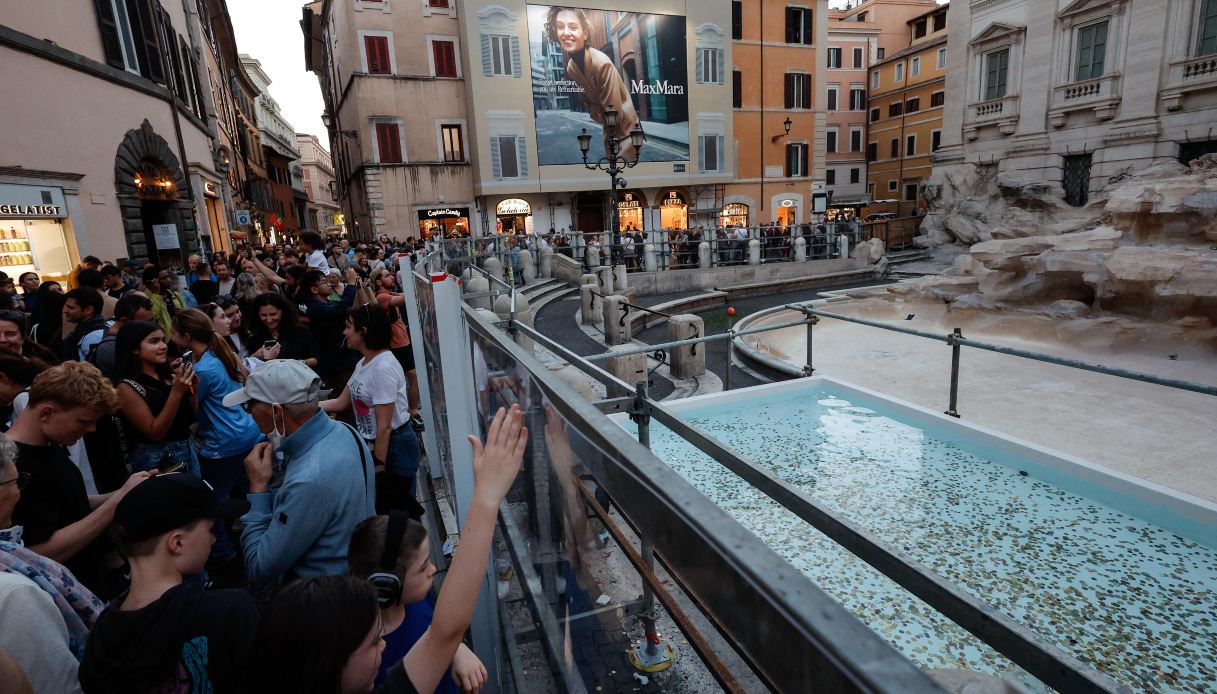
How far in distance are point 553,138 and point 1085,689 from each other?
97.5ft

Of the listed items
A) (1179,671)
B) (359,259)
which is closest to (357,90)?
(359,259)

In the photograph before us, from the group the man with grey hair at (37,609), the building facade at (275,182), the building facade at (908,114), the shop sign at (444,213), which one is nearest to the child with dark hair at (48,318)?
the man with grey hair at (37,609)

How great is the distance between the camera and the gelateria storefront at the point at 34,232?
986 cm

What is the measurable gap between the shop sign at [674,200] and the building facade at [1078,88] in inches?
499

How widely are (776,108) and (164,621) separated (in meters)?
36.5

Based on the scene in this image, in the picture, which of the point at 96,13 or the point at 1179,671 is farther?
the point at 96,13

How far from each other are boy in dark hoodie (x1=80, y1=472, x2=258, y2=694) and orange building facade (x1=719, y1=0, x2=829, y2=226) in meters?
33.1

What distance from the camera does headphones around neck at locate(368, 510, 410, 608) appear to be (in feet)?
6.12

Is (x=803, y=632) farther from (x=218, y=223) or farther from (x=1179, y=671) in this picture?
(x=218, y=223)

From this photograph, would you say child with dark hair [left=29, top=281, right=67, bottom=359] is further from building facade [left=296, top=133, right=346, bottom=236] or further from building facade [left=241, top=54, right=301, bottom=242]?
building facade [left=296, top=133, right=346, bottom=236]

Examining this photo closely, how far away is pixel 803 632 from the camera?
22.4 inches

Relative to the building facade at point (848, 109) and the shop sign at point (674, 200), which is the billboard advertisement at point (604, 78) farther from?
the building facade at point (848, 109)

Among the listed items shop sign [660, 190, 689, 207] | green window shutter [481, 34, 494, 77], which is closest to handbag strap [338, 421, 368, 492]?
green window shutter [481, 34, 494, 77]

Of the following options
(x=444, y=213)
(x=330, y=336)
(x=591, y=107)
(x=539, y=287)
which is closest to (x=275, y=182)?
(x=444, y=213)
